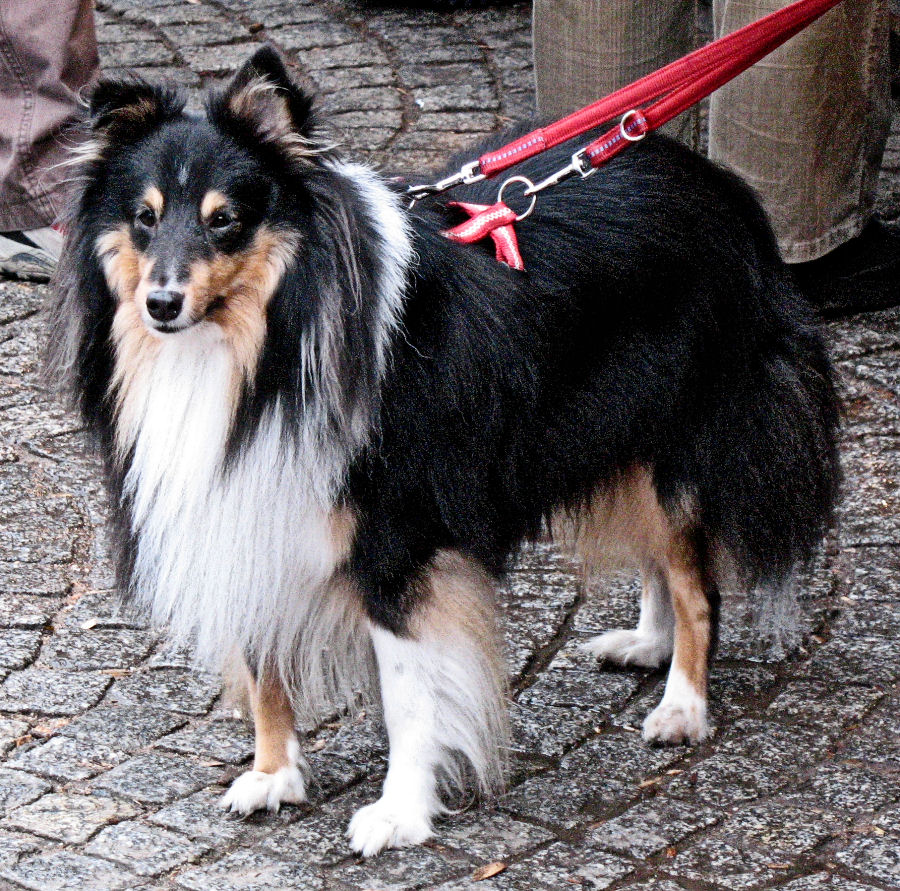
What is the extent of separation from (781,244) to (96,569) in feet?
8.58

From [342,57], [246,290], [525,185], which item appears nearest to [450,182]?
[525,185]

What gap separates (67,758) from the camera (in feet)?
11.6

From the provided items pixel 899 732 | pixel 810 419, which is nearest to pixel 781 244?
pixel 810 419

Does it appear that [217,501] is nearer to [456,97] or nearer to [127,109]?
[127,109]

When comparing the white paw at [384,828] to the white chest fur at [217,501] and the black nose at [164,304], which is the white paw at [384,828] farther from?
the black nose at [164,304]

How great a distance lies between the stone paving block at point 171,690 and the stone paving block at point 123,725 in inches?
1.2

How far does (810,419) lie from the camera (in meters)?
3.76

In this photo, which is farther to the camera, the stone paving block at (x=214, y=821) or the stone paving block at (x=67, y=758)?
the stone paving block at (x=67, y=758)

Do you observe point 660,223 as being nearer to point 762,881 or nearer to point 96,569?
point 762,881

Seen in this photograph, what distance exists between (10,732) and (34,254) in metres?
2.68

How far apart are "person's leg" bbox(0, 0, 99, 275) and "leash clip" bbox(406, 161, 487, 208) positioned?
251cm

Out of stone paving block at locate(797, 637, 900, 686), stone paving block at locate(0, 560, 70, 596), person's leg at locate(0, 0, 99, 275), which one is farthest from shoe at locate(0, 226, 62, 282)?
stone paving block at locate(797, 637, 900, 686)

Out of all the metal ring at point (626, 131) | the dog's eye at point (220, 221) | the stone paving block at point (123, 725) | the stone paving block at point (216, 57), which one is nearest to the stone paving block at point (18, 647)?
the stone paving block at point (123, 725)

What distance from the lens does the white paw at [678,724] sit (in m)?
3.62
